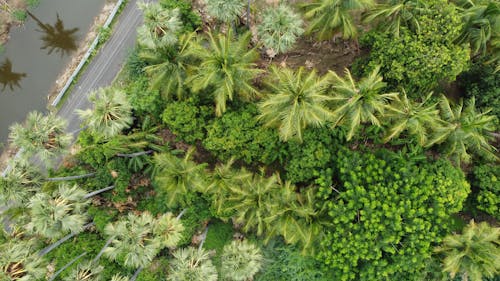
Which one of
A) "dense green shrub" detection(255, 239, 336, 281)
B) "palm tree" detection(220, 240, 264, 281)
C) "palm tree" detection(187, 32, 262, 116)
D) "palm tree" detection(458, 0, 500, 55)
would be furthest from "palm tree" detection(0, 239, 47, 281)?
"palm tree" detection(458, 0, 500, 55)

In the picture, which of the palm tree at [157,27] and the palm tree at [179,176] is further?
the palm tree at [179,176]

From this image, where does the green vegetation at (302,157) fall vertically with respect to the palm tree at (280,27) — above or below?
below

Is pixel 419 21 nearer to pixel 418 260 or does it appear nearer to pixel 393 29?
pixel 393 29

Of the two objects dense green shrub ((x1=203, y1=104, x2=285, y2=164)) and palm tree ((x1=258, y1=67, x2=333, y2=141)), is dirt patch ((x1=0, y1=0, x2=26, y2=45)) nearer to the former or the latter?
dense green shrub ((x1=203, y1=104, x2=285, y2=164))

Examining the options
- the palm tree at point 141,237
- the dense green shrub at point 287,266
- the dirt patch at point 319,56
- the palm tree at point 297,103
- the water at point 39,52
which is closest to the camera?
the palm tree at point 297,103

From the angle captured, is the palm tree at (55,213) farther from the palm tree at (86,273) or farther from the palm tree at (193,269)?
the palm tree at (193,269)

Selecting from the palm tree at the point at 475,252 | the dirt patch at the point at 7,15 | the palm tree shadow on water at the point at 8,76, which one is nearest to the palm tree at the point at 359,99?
the palm tree at the point at 475,252

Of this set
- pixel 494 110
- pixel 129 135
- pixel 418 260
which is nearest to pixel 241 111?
pixel 129 135
